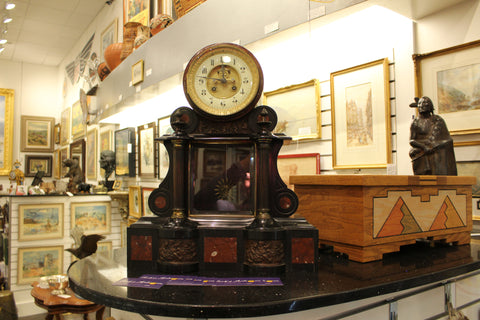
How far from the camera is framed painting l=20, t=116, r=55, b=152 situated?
→ 9.43 metres

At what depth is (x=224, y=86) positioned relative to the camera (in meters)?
1.22

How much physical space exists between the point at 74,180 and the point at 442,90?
4.93m

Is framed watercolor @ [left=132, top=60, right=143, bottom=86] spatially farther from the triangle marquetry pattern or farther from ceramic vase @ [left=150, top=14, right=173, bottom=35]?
the triangle marquetry pattern

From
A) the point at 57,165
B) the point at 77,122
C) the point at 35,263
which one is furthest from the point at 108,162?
the point at 57,165

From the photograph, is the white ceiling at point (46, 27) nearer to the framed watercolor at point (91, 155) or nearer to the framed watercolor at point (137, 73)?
the framed watercolor at point (91, 155)

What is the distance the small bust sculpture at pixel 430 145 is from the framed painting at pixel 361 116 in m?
0.28

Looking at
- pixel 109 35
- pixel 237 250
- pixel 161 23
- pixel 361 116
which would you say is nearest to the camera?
pixel 237 250

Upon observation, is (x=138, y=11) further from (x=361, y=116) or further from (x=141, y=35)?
(x=361, y=116)

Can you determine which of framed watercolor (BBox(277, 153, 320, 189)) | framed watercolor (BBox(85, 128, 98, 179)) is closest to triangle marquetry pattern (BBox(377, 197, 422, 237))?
framed watercolor (BBox(277, 153, 320, 189))

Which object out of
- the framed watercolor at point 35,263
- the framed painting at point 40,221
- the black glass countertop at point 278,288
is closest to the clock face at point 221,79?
the black glass countertop at point 278,288

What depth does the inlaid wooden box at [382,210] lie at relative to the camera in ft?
3.78

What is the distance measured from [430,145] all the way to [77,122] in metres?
7.69

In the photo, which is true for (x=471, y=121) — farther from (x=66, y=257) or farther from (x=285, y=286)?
(x=66, y=257)

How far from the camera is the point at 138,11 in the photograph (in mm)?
4754
